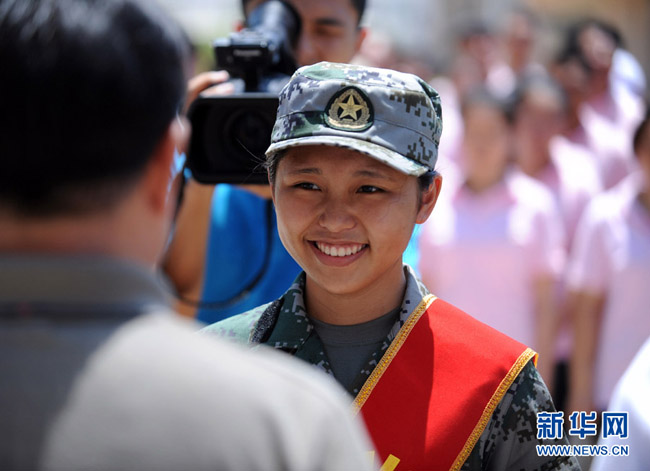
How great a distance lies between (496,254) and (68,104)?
3.15 meters

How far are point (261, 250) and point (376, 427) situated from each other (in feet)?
3.45

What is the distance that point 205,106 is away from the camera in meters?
2.19

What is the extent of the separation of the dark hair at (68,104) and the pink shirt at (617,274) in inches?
118

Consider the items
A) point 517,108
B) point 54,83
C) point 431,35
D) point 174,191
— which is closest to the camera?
point 54,83

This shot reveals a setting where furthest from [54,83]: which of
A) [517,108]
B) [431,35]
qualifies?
[431,35]

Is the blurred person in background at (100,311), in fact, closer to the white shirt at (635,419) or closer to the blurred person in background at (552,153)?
the white shirt at (635,419)

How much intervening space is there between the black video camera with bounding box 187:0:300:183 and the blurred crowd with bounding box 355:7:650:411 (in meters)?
1.36

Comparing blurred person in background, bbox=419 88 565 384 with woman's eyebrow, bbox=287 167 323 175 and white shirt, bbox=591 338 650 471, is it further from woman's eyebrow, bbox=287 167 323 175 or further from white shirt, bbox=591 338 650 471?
woman's eyebrow, bbox=287 167 323 175

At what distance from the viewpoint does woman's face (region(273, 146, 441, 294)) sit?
171cm

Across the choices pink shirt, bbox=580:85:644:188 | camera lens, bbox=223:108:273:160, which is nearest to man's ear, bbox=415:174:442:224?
camera lens, bbox=223:108:273:160

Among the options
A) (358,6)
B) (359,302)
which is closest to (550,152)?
(358,6)

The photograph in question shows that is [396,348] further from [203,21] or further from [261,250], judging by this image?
[203,21]

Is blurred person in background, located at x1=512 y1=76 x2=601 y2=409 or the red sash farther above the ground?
the red sash

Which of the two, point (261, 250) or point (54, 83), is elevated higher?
point (54, 83)
